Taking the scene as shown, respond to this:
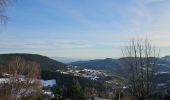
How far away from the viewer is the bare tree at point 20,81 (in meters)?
45.0

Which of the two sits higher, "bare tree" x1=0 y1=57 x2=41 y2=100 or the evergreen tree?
"bare tree" x1=0 y1=57 x2=41 y2=100

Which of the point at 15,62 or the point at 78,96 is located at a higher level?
the point at 15,62

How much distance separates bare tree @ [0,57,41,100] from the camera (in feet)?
148

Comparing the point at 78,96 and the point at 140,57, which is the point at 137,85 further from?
the point at 78,96

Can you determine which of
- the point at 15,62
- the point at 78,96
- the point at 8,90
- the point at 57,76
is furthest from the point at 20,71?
the point at 57,76

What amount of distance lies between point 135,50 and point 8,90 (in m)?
30.4

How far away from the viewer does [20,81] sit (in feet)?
154

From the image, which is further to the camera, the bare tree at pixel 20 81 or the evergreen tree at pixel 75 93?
the evergreen tree at pixel 75 93

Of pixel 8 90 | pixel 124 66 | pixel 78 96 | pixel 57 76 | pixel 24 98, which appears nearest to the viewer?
pixel 124 66

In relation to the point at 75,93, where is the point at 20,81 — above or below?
above

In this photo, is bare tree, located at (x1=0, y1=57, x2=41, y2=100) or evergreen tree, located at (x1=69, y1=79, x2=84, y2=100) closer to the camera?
bare tree, located at (x1=0, y1=57, x2=41, y2=100)

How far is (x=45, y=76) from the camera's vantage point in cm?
17075

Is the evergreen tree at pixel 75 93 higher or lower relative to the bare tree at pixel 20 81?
lower

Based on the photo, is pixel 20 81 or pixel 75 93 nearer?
pixel 20 81
